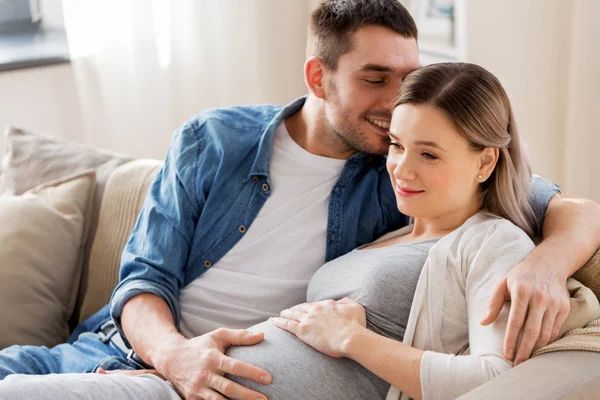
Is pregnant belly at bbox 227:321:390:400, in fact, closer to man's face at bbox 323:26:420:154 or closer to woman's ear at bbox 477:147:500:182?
woman's ear at bbox 477:147:500:182

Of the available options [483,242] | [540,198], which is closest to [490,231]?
[483,242]

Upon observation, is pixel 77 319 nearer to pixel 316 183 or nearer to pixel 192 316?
pixel 192 316

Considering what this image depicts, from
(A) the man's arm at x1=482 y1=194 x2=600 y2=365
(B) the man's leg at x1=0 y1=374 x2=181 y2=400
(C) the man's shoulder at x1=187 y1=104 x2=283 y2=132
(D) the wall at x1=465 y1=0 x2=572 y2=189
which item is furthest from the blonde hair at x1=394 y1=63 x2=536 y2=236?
(D) the wall at x1=465 y1=0 x2=572 y2=189

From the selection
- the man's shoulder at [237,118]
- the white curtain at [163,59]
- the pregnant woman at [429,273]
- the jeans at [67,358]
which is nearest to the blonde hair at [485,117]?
the pregnant woman at [429,273]

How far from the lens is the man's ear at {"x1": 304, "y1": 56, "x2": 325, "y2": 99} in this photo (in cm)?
189

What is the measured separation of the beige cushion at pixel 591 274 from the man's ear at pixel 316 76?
712 mm

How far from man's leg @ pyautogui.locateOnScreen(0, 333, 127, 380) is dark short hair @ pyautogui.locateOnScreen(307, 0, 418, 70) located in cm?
81

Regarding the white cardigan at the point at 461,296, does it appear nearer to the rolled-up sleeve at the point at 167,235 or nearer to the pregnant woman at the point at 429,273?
the pregnant woman at the point at 429,273

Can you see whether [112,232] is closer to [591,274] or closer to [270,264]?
[270,264]

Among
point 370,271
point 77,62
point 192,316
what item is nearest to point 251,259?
point 192,316

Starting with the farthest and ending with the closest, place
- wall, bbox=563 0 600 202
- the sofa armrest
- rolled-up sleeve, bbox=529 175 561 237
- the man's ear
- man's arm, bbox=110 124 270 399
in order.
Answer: wall, bbox=563 0 600 202
the man's ear
rolled-up sleeve, bbox=529 175 561 237
man's arm, bbox=110 124 270 399
the sofa armrest

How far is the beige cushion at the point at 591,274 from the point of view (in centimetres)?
146

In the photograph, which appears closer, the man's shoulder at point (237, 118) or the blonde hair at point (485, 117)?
the blonde hair at point (485, 117)

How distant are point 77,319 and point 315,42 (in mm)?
929
